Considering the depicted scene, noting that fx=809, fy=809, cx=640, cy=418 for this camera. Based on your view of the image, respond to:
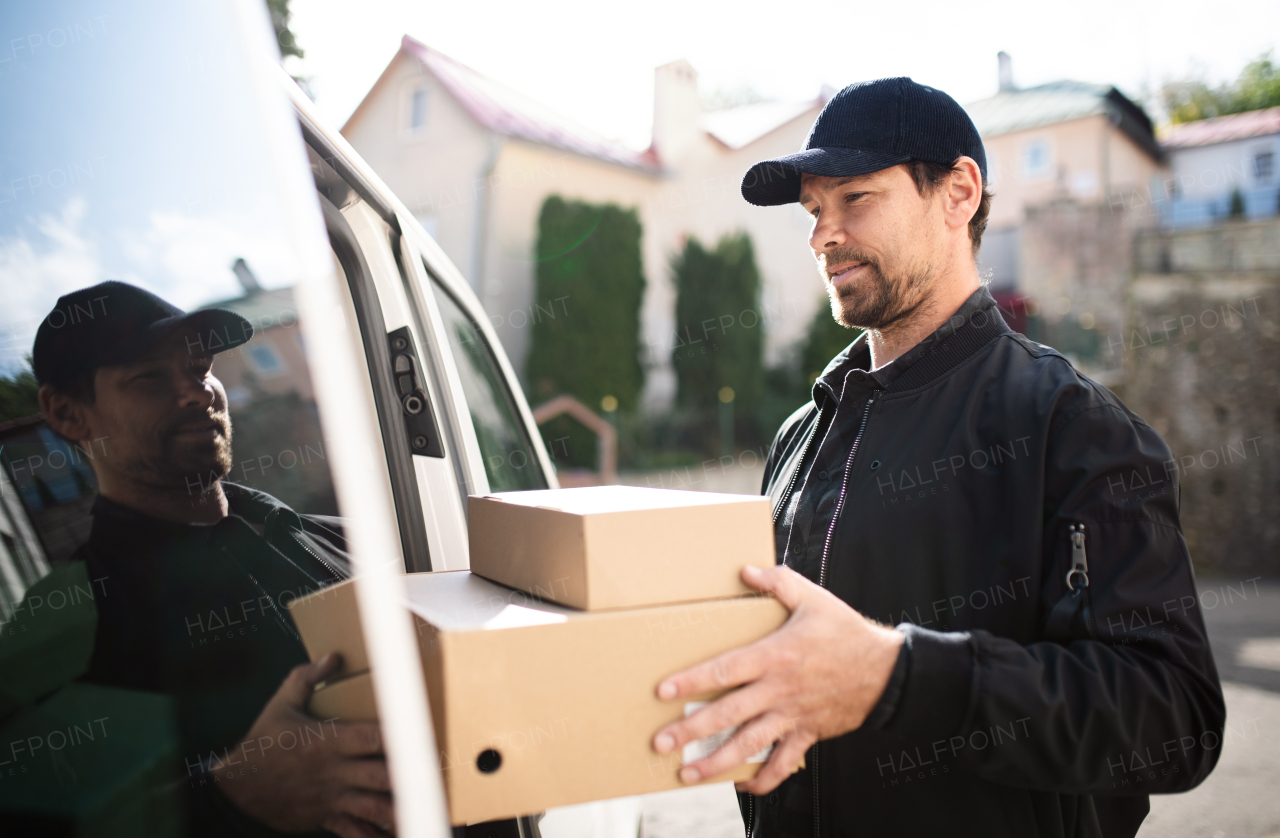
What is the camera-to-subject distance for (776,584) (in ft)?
3.53

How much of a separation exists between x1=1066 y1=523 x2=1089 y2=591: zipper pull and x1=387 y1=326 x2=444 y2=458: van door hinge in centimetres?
130

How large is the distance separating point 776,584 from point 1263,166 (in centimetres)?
3284

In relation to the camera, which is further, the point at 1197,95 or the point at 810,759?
the point at 1197,95

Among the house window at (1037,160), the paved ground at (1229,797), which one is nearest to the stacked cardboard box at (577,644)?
the paved ground at (1229,797)

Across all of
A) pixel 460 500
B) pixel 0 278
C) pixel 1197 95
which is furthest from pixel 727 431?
pixel 1197 95

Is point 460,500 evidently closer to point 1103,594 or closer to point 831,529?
point 831,529

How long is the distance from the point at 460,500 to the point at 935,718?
1176 millimetres

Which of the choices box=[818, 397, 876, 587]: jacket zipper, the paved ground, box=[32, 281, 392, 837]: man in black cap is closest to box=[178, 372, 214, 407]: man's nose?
box=[32, 281, 392, 837]: man in black cap

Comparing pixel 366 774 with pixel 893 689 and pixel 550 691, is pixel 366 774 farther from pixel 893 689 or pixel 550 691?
pixel 893 689

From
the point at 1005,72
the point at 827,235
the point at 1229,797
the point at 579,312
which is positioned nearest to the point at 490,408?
the point at 827,235

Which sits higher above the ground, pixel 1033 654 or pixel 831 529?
pixel 831 529

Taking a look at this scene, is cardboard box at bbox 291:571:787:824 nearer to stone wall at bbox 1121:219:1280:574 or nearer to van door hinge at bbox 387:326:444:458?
van door hinge at bbox 387:326:444:458

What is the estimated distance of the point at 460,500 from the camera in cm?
194

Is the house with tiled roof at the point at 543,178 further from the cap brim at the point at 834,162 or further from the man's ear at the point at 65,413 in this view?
the man's ear at the point at 65,413
